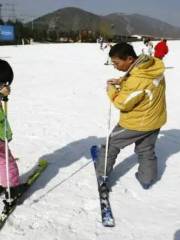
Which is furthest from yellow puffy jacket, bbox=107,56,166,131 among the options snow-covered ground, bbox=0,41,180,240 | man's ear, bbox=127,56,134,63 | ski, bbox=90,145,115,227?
snow-covered ground, bbox=0,41,180,240

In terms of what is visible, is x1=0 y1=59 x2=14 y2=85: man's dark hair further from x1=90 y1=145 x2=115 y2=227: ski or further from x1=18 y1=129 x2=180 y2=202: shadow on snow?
x1=90 y1=145 x2=115 y2=227: ski

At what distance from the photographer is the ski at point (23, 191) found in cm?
404

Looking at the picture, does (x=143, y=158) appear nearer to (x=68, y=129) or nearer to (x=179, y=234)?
(x=179, y=234)

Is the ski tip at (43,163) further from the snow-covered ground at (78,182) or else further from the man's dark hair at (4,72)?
the man's dark hair at (4,72)

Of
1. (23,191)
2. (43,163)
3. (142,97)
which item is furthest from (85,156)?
(142,97)

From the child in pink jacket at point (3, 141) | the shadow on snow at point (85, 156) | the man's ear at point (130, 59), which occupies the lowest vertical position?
the shadow on snow at point (85, 156)

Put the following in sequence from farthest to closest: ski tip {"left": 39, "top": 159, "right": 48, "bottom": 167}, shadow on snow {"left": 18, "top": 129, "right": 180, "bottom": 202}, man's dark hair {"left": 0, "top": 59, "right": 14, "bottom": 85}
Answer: ski tip {"left": 39, "top": 159, "right": 48, "bottom": 167}, shadow on snow {"left": 18, "top": 129, "right": 180, "bottom": 202}, man's dark hair {"left": 0, "top": 59, "right": 14, "bottom": 85}

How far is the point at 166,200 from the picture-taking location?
4.64 metres

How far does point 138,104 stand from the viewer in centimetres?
446

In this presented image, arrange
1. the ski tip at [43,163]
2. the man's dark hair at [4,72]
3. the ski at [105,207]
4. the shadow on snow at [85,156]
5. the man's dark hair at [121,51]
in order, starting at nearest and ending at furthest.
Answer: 1. the man's dark hair at [4,72]
2. the ski at [105,207]
3. the man's dark hair at [121,51]
4. the shadow on snow at [85,156]
5. the ski tip at [43,163]

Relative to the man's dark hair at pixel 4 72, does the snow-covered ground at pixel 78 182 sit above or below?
below

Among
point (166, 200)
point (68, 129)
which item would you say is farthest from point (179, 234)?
point (68, 129)

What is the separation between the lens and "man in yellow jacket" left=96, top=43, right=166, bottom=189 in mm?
4293

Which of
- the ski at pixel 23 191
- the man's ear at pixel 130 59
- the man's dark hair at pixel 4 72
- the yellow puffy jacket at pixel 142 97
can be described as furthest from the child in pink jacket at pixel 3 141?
the man's ear at pixel 130 59
